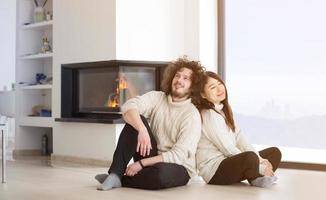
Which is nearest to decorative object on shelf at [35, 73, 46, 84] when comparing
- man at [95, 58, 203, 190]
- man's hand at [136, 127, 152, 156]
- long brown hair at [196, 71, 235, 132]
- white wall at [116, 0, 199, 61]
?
white wall at [116, 0, 199, 61]

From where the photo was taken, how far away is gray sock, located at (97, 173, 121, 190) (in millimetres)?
3338

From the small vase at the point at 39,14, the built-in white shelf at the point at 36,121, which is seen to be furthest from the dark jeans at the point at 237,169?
the small vase at the point at 39,14

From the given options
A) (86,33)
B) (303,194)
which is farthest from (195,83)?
(86,33)

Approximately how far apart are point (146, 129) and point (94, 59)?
2.05 meters

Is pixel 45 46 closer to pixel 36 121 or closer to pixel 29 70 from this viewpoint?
pixel 29 70

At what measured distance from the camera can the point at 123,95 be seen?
5164mm

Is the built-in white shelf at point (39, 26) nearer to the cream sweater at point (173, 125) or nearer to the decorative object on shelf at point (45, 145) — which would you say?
the decorative object on shelf at point (45, 145)

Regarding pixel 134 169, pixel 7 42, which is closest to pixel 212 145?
pixel 134 169

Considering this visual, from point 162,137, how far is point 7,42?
10.9ft

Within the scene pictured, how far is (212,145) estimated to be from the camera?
361 centimetres

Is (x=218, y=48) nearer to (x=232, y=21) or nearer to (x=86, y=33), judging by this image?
(x=232, y=21)

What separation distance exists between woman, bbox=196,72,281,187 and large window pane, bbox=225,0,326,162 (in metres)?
1.44

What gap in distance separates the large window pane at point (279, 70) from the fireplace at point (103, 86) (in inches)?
34.2

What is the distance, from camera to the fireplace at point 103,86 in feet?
16.9
